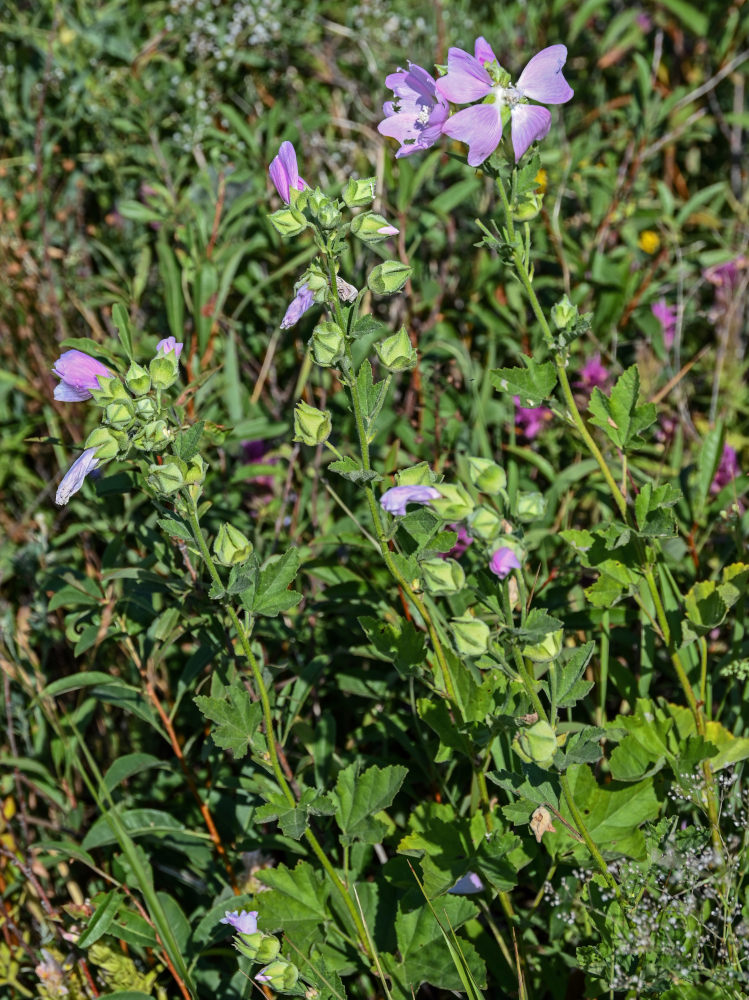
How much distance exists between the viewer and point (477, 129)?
123cm

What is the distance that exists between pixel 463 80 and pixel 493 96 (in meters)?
0.06

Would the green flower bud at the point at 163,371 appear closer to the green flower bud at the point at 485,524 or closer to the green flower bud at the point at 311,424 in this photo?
the green flower bud at the point at 311,424

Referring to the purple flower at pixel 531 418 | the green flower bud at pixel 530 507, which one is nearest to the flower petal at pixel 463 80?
the green flower bud at pixel 530 507

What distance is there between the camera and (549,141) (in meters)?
2.78

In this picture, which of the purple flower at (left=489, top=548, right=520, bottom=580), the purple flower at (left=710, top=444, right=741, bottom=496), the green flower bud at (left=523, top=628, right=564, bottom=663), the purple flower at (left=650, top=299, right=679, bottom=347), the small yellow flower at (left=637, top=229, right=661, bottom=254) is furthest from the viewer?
the small yellow flower at (left=637, top=229, right=661, bottom=254)

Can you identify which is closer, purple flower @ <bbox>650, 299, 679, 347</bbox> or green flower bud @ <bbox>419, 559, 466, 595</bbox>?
green flower bud @ <bbox>419, 559, 466, 595</bbox>

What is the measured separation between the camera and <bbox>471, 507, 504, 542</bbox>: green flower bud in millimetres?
1024

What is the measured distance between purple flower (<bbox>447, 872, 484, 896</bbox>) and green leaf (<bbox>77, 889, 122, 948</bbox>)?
0.53 metres

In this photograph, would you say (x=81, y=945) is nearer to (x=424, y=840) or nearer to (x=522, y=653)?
(x=424, y=840)

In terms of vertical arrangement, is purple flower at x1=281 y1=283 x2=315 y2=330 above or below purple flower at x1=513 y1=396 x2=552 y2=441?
above

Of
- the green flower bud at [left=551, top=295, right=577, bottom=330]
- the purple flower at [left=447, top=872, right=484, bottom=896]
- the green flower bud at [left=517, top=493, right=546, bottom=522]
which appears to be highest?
the green flower bud at [left=551, top=295, right=577, bottom=330]

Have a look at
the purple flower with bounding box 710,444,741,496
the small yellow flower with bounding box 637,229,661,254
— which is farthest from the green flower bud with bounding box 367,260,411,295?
the small yellow flower with bounding box 637,229,661,254

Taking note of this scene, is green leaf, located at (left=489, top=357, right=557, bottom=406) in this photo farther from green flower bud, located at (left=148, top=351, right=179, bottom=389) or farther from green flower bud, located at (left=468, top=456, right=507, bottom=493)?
green flower bud, located at (left=148, top=351, right=179, bottom=389)

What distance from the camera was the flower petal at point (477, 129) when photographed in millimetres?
1229
